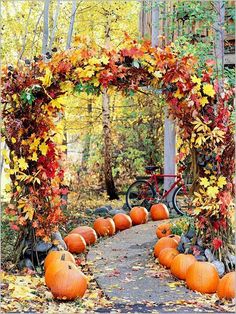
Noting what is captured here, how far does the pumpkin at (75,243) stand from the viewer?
670 centimetres

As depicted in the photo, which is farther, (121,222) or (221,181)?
(121,222)

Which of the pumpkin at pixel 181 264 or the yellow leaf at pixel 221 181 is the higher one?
the yellow leaf at pixel 221 181

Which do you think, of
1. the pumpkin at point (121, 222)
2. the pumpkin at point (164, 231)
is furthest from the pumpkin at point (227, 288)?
the pumpkin at point (121, 222)

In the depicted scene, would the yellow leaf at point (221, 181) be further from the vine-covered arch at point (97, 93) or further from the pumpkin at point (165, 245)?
the pumpkin at point (165, 245)

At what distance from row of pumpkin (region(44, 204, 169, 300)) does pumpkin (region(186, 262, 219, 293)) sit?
1051mm

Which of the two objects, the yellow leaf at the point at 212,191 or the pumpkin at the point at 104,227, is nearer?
the yellow leaf at the point at 212,191

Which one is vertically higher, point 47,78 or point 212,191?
point 47,78

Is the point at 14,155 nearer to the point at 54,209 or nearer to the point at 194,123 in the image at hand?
the point at 54,209

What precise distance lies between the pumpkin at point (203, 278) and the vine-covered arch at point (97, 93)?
1.75ft

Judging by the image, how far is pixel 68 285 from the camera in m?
4.72

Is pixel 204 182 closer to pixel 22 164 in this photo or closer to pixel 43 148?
pixel 43 148

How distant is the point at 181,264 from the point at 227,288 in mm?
752

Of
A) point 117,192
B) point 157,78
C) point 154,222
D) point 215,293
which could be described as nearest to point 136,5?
point 117,192

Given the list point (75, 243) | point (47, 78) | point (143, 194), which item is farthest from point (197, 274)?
point (143, 194)
